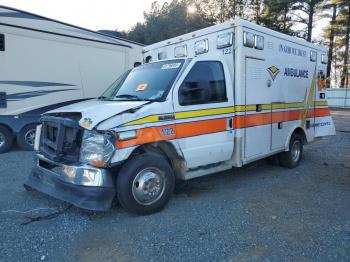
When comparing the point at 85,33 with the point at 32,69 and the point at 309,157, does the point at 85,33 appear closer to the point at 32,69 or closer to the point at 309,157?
the point at 32,69

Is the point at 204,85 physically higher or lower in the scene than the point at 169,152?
higher

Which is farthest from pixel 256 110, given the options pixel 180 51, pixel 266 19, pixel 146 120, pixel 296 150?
pixel 266 19

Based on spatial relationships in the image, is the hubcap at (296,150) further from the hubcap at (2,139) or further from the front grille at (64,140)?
the hubcap at (2,139)

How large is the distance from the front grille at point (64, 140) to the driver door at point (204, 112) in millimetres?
1367

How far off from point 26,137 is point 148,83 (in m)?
5.48

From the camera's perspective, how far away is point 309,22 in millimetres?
30891

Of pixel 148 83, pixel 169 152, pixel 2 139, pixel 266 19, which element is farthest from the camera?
pixel 266 19

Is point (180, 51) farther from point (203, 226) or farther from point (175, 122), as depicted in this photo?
point (203, 226)

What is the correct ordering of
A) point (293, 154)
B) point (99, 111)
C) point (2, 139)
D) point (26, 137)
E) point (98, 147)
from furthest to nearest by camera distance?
point (26, 137) < point (2, 139) < point (293, 154) < point (99, 111) < point (98, 147)

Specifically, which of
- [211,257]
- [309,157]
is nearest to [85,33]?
[309,157]

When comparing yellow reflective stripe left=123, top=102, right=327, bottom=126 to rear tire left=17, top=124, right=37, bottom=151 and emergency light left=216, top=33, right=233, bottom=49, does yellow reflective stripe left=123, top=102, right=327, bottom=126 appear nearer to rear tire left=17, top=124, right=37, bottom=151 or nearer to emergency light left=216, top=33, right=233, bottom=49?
emergency light left=216, top=33, right=233, bottom=49

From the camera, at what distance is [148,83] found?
4.80 metres

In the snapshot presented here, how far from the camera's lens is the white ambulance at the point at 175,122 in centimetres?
395

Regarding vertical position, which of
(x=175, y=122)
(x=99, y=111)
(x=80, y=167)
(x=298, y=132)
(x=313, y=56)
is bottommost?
(x=298, y=132)
